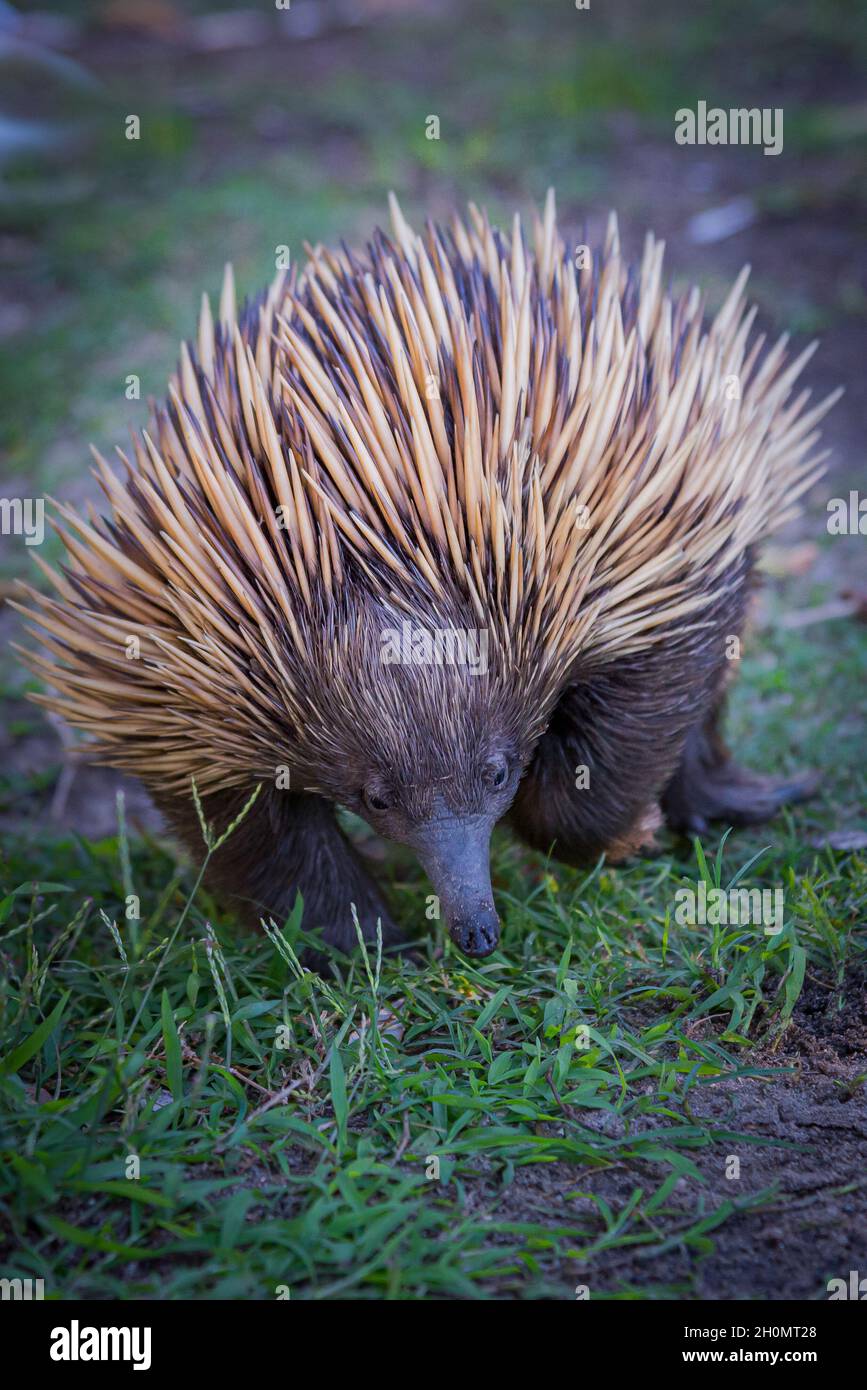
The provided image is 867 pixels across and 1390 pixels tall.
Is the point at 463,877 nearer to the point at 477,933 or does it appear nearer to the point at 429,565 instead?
the point at 477,933

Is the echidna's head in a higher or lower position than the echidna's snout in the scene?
higher

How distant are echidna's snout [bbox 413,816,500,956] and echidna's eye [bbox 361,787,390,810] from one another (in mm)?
70

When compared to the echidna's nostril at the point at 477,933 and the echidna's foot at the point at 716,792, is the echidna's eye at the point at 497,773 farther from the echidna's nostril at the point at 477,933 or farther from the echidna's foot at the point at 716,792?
the echidna's foot at the point at 716,792

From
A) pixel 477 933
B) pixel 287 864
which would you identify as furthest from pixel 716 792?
pixel 477 933

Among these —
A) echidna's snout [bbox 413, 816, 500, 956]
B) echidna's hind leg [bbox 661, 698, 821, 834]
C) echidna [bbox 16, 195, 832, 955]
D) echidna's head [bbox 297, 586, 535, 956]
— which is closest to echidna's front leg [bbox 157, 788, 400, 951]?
echidna [bbox 16, 195, 832, 955]

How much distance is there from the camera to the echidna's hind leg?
3146 millimetres

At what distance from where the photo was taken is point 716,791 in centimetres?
319

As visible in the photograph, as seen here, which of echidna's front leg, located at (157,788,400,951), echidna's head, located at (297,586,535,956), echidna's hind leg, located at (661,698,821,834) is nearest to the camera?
echidna's head, located at (297,586,535,956)

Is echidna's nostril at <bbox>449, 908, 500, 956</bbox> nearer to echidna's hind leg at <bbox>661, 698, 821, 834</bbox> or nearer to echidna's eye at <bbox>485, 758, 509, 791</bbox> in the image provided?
echidna's eye at <bbox>485, 758, 509, 791</bbox>

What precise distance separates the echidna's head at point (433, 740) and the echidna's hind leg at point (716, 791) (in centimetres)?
92

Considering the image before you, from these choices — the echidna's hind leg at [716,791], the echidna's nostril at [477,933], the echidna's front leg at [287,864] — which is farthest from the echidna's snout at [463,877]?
the echidna's hind leg at [716,791]
